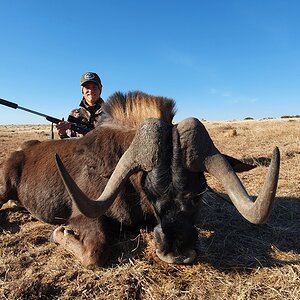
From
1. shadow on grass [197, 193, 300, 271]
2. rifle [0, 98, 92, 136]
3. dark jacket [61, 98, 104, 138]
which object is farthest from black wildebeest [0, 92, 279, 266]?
dark jacket [61, 98, 104, 138]

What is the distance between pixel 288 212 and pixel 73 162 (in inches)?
122

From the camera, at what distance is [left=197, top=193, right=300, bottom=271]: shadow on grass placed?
12.7ft

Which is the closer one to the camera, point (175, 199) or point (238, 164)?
point (175, 199)

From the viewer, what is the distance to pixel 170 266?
3.73 m

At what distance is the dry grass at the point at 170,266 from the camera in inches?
132

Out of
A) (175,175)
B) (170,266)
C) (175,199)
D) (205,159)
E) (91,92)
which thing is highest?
(91,92)

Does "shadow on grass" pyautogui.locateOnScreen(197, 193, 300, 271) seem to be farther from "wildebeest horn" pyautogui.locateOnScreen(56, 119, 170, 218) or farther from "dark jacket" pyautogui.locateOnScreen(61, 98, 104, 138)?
"dark jacket" pyautogui.locateOnScreen(61, 98, 104, 138)

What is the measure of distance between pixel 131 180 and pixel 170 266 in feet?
3.47

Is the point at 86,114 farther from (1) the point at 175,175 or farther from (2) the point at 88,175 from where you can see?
(1) the point at 175,175

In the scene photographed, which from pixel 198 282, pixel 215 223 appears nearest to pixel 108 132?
pixel 215 223

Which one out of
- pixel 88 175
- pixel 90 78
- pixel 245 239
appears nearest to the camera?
pixel 245 239

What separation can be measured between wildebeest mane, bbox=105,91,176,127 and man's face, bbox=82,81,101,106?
101 inches

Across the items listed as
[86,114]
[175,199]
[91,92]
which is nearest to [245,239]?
[175,199]

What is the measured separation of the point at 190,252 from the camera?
12.0ft
